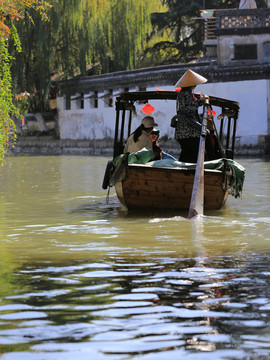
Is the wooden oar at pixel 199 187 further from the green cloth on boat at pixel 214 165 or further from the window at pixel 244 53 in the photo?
the window at pixel 244 53

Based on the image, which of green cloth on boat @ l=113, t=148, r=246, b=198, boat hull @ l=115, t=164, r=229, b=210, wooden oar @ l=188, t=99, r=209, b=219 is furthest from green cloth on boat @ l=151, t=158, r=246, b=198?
wooden oar @ l=188, t=99, r=209, b=219

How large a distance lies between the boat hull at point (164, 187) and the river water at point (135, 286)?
Result: 0.21 metres

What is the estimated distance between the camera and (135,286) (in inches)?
216

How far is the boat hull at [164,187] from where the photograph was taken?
1016 centimetres

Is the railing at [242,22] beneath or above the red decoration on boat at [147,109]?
above

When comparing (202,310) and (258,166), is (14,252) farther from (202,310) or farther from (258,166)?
(258,166)

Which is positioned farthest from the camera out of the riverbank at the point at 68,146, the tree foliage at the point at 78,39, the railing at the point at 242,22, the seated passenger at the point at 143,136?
the tree foliage at the point at 78,39

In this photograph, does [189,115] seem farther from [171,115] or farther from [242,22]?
[171,115]

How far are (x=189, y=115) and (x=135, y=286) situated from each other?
517cm

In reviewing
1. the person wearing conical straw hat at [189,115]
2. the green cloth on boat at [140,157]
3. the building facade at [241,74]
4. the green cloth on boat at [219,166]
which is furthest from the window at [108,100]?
the green cloth on boat at [219,166]

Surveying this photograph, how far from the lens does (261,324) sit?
14.5 ft

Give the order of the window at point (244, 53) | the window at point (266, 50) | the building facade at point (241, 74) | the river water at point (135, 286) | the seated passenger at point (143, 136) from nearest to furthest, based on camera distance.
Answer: the river water at point (135, 286), the seated passenger at point (143, 136), the building facade at point (241, 74), the window at point (266, 50), the window at point (244, 53)

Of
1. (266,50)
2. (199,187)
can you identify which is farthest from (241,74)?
(199,187)

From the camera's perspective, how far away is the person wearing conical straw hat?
1027cm
